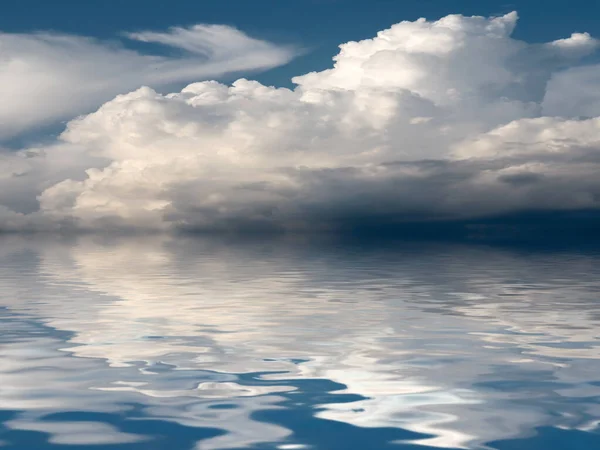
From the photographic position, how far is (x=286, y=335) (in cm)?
2409

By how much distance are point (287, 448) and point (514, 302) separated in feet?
85.8

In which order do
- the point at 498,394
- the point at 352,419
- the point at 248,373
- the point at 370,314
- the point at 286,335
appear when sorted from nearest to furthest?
the point at 352,419, the point at 498,394, the point at 248,373, the point at 286,335, the point at 370,314

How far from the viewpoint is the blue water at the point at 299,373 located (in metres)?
12.6

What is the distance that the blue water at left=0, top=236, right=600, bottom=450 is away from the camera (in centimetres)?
1259

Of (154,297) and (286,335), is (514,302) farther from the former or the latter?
(154,297)

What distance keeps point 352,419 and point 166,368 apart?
21.7 ft

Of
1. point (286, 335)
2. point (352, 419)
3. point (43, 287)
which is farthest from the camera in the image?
point (43, 287)

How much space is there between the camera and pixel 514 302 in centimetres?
3544

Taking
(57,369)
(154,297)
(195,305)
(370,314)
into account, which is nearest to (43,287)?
(154,297)

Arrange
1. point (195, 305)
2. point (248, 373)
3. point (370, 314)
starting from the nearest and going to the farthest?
point (248, 373)
point (370, 314)
point (195, 305)

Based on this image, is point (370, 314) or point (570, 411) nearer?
point (570, 411)

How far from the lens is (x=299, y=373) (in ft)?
58.2

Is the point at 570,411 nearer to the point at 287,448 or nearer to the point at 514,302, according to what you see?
the point at 287,448

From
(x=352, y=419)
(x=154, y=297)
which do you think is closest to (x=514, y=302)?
(x=154, y=297)
